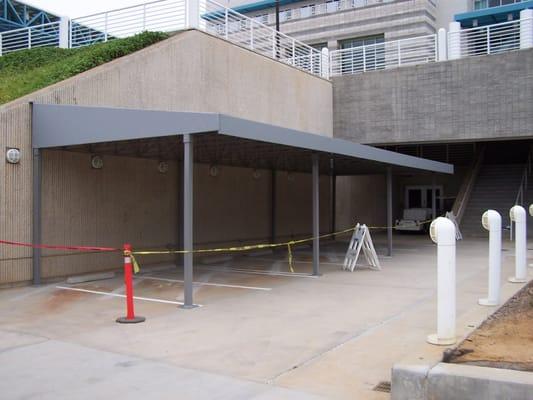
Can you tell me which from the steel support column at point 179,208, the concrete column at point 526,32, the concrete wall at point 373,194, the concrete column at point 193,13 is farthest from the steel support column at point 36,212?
the concrete wall at point 373,194

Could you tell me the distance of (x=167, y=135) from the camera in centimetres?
919

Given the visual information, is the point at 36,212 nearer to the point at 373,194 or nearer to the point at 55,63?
the point at 55,63

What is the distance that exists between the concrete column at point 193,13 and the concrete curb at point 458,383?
41.9 feet

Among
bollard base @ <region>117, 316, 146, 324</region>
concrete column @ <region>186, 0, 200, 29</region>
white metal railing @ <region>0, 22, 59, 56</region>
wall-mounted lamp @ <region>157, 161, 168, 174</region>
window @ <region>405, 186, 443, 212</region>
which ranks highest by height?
white metal railing @ <region>0, 22, 59, 56</region>

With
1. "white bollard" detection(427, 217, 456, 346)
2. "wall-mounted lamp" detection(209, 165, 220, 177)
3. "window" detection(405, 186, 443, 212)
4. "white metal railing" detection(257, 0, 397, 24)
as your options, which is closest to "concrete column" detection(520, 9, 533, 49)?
"wall-mounted lamp" detection(209, 165, 220, 177)

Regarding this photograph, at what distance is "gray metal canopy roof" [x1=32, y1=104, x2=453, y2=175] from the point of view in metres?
9.02

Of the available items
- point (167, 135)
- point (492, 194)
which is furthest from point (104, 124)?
point (492, 194)

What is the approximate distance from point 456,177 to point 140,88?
2123cm

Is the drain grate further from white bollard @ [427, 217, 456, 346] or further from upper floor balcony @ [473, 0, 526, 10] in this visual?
upper floor balcony @ [473, 0, 526, 10]

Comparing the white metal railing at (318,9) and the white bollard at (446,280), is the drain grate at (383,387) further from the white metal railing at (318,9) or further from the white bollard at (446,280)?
the white metal railing at (318,9)

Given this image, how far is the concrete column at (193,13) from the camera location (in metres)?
15.6

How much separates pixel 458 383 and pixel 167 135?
609 cm

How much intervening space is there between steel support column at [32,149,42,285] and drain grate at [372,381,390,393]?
8362 mm

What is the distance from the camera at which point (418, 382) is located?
4.75 m
